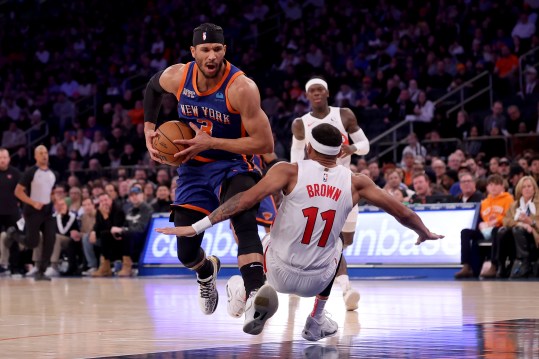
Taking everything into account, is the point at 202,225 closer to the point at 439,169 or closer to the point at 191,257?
the point at 191,257

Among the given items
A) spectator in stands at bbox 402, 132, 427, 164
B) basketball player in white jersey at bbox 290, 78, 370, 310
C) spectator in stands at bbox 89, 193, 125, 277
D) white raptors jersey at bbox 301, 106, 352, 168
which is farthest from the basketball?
spectator in stands at bbox 402, 132, 427, 164

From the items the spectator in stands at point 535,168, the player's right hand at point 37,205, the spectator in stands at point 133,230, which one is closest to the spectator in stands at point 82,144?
the spectator in stands at point 133,230

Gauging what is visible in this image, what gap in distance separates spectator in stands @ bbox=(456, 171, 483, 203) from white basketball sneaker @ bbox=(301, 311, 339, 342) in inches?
348

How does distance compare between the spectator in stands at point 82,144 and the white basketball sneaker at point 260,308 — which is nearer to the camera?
the white basketball sneaker at point 260,308

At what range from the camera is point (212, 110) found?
738 centimetres

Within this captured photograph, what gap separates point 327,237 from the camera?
7.12 m

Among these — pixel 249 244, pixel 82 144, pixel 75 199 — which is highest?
pixel 82 144

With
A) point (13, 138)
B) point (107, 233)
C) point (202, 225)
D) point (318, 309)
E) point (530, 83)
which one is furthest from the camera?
point (13, 138)

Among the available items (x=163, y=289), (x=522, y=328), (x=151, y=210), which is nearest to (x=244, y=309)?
(x=522, y=328)

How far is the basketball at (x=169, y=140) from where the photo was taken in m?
7.31

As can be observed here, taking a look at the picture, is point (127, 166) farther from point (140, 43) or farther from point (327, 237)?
point (327, 237)

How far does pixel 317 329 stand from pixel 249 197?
1.06m

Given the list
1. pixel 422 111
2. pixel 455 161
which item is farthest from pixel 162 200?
pixel 422 111

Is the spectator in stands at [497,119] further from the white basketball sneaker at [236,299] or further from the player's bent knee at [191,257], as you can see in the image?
the white basketball sneaker at [236,299]
